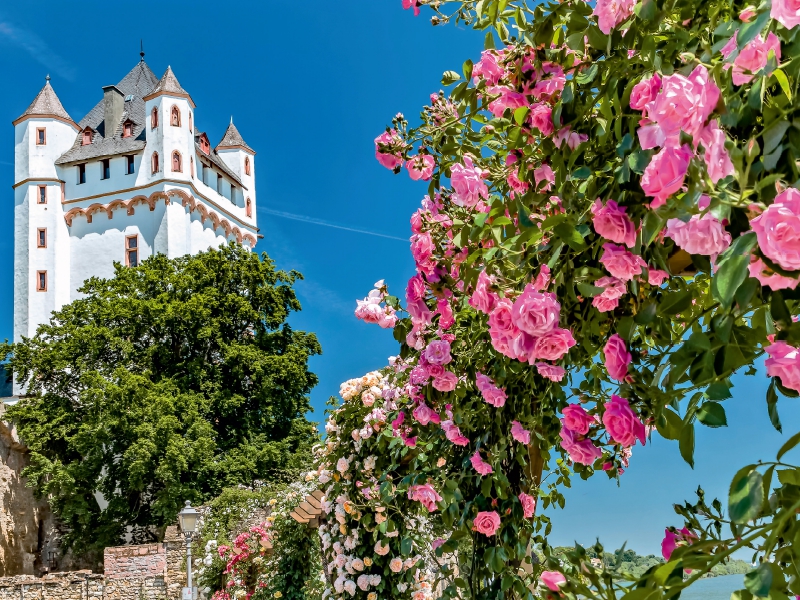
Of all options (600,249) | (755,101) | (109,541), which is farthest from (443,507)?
(109,541)

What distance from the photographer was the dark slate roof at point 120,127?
34344 millimetres

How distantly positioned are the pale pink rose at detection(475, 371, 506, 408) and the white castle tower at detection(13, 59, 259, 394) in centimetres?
3083

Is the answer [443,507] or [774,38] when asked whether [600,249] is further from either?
[443,507]

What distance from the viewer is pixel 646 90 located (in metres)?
1.53

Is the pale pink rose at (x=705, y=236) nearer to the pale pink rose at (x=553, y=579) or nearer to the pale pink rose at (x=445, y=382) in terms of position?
the pale pink rose at (x=553, y=579)

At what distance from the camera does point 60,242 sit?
33594 mm

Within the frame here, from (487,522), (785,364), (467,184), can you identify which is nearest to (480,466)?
(487,522)

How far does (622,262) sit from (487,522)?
56.0 inches

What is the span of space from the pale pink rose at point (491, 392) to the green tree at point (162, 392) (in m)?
20.9

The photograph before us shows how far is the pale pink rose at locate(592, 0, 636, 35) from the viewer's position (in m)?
1.67

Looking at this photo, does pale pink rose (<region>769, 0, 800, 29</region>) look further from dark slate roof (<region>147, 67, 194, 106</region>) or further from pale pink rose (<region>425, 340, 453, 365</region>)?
dark slate roof (<region>147, 67, 194, 106</region>)

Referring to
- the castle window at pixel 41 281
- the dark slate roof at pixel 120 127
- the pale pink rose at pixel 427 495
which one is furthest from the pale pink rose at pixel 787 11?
the dark slate roof at pixel 120 127

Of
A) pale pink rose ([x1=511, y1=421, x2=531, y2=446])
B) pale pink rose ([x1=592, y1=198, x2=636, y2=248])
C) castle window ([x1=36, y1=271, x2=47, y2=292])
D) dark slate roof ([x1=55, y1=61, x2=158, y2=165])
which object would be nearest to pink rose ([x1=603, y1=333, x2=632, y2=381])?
pale pink rose ([x1=592, y1=198, x2=636, y2=248])

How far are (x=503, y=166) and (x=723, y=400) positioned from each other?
4.59 ft
